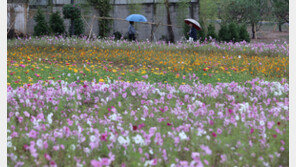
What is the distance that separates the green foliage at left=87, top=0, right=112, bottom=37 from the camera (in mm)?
20897

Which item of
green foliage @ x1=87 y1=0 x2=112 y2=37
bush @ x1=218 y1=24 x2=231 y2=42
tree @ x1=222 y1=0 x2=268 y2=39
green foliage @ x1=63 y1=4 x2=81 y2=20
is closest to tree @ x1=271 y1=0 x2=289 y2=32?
tree @ x1=222 y1=0 x2=268 y2=39

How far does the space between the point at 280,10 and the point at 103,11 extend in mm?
13545

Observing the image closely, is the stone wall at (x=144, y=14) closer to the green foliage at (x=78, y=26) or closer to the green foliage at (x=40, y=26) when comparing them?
the green foliage at (x=78, y=26)

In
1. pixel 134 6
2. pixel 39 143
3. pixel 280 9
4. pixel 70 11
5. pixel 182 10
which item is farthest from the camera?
pixel 280 9

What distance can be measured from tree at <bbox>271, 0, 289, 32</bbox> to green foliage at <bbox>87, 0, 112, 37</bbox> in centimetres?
1282

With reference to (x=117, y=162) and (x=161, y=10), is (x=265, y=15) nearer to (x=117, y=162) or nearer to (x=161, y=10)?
(x=161, y=10)

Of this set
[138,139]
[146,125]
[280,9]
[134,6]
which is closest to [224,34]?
[134,6]

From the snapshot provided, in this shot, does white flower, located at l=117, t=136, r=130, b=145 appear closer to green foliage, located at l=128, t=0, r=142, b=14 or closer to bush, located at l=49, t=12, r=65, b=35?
bush, located at l=49, t=12, r=65, b=35

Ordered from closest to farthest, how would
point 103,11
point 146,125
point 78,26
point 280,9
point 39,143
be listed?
point 39,143 → point 146,125 → point 78,26 → point 103,11 → point 280,9

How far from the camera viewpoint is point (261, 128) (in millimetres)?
3092

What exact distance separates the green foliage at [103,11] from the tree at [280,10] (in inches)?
505

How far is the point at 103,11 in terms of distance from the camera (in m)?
21.1

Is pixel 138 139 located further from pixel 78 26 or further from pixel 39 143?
pixel 78 26
